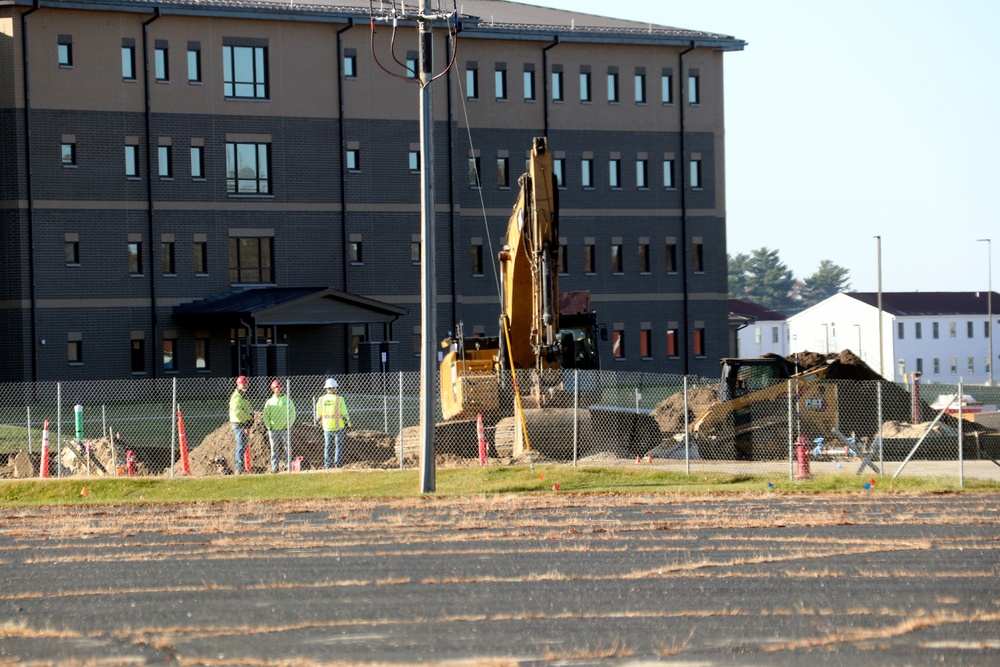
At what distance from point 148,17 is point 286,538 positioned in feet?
114

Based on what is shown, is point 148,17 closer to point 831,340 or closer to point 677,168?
point 677,168

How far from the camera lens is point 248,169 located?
50281 mm

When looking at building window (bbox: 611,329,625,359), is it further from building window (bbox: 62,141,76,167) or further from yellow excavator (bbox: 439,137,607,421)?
yellow excavator (bbox: 439,137,607,421)

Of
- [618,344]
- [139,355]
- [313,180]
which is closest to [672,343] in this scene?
[618,344]

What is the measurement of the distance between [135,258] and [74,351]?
3670 mm

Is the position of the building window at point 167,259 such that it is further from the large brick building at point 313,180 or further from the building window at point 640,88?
the building window at point 640,88

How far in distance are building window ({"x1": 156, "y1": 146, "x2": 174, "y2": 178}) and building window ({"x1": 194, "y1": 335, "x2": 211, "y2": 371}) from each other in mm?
5504

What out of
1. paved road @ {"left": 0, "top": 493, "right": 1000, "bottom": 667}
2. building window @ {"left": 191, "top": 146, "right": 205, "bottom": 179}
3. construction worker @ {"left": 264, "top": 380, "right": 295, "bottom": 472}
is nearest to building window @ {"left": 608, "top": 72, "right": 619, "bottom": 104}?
building window @ {"left": 191, "top": 146, "right": 205, "bottom": 179}

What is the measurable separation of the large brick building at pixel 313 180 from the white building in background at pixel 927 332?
129 feet

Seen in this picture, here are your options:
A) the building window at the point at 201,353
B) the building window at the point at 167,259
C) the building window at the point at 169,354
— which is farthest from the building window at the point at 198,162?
the building window at the point at 169,354

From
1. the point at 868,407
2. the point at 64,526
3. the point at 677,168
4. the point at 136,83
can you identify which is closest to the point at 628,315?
the point at 677,168

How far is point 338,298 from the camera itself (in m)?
48.3

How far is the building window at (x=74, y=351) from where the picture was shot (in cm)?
4753

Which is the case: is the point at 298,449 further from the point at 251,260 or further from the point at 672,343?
the point at 672,343
